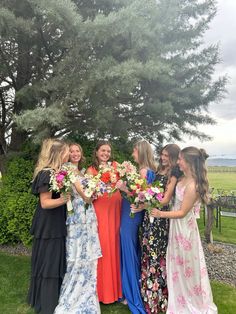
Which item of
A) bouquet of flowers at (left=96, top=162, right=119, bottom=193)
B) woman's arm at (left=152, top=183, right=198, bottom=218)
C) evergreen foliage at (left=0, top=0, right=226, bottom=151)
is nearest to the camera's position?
woman's arm at (left=152, top=183, right=198, bottom=218)

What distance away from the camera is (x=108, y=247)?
404 cm

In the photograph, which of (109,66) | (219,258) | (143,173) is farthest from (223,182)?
(143,173)

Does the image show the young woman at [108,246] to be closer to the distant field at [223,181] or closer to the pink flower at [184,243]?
the pink flower at [184,243]

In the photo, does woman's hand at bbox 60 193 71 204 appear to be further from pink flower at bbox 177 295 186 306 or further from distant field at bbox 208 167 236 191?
distant field at bbox 208 167 236 191

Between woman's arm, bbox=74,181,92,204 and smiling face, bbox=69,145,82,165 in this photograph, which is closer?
woman's arm, bbox=74,181,92,204

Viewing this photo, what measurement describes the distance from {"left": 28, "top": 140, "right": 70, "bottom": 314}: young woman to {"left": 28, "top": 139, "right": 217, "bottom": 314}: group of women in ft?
0.04

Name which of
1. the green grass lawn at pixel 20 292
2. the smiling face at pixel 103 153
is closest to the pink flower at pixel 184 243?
the green grass lawn at pixel 20 292

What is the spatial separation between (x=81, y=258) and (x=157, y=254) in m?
0.93

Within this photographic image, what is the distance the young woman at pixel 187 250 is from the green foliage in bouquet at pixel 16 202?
3.39 m

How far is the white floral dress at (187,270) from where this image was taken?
3635 millimetres

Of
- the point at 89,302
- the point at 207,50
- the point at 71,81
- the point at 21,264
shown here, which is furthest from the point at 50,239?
the point at 207,50

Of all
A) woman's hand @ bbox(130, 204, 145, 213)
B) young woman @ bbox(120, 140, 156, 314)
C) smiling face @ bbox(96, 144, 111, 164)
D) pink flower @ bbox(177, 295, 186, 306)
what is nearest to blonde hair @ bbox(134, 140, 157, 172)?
young woman @ bbox(120, 140, 156, 314)

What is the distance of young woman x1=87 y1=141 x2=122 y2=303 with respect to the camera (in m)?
4.03

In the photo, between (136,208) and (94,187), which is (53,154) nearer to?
(94,187)
